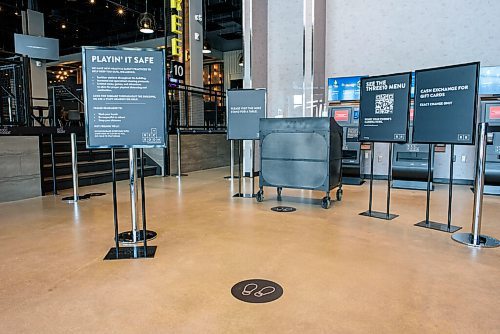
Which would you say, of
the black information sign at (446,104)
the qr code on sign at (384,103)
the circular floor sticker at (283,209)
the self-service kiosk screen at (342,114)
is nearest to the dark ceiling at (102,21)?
the self-service kiosk screen at (342,114)

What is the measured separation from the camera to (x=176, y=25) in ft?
33.7

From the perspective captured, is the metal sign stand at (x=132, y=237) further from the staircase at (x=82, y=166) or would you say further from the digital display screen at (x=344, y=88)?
the digital display screen at (x=344, y=88)

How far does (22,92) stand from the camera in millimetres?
5660

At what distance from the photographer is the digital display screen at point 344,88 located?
23.8 feet

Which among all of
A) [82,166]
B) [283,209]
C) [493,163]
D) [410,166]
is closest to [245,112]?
[283,209]

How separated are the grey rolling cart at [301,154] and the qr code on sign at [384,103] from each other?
0.66 m

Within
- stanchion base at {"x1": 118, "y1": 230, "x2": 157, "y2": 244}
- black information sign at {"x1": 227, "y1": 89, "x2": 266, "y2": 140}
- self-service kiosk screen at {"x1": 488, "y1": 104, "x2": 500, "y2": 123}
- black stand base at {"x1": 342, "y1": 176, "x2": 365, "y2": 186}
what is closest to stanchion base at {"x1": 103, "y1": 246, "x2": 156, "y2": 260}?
stanchion base at {"x1": 118, "y1": 230, "x2": 157, "y2": 244}

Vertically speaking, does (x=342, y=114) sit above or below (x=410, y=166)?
above

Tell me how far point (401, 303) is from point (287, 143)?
10.0 feet

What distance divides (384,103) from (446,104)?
0.74 m

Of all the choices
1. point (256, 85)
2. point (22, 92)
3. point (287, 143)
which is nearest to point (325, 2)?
point (256, 85)

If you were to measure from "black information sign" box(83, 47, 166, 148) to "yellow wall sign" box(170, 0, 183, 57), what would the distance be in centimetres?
817

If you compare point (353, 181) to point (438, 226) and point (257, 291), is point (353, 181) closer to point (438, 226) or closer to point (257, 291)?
point (438, 226)

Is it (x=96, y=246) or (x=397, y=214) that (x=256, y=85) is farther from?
(x=96, y=246)
